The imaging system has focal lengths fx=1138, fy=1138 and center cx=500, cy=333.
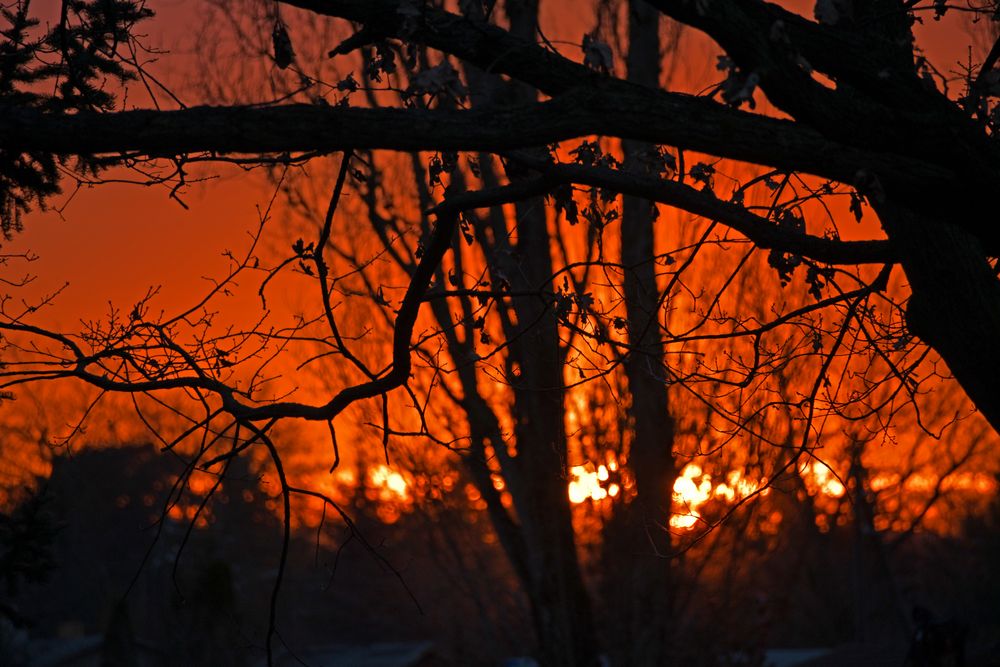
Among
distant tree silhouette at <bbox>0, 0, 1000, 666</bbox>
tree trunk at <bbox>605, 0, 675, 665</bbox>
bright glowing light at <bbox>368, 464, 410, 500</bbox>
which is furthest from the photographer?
bright glowing light at <bbox>368, 464, 410, 500</bbox>

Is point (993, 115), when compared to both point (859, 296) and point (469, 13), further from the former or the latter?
point (469, 13)

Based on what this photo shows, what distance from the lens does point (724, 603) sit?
1616 centimetres

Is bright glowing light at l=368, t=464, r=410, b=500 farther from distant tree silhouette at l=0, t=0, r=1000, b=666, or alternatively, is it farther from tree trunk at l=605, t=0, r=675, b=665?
distant tree silhouette at l=0, t=0, r=1000, b=666

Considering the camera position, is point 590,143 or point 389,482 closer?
point 590,143

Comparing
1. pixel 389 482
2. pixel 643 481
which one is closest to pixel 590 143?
pixel 643 481

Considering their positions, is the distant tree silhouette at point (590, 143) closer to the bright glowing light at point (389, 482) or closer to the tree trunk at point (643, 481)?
the tree trunk at point (643, 481)

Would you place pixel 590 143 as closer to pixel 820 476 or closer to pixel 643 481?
pixel 643 481

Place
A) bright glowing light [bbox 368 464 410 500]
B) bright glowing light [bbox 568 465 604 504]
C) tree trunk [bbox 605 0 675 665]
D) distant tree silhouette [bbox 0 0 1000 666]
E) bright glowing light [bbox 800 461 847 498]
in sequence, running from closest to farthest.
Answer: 1. distant tree silhouette [bbox 0 0 1000 666]
2. bright glowing light [bbox 800 461 847 498]
3. tree trunk [bbox 605 0 675 665]
4. bright glowing light [bbox 568 465 604 504]
5. bright glowing light [bbox 368 464 410 500]

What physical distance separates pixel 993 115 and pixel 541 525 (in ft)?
31.0

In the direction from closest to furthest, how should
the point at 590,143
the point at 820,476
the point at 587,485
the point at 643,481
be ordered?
the point at 590,143, the point at 643,481, the point at 587,485, the point at 820,476

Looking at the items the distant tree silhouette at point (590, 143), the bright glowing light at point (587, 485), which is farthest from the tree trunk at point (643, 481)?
the distant tree silhouette at point (590, 143)

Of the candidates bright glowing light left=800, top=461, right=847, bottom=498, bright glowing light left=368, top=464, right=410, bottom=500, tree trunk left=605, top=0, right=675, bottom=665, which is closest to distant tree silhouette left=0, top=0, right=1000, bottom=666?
bright glowing light left=800, top=461, right=847, bottom=498

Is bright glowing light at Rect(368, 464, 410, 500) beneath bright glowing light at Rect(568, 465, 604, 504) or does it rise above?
above

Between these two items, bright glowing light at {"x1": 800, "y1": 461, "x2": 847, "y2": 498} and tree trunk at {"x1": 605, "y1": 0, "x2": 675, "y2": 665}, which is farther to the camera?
tree trunk at {"x1": 605, "y1": 0, "x2": 675, "y2": 665}
